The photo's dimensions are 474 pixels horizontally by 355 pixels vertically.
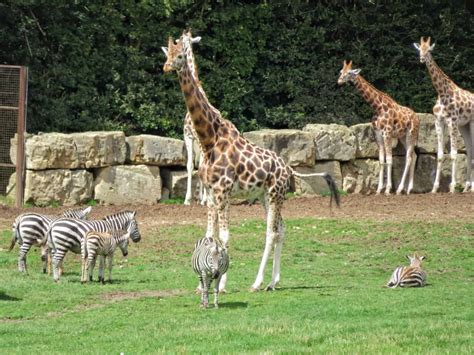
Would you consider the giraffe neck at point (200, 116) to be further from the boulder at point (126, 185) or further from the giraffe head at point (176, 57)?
the boulder at point (126, 185)

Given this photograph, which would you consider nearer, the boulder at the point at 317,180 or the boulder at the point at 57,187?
the boulder at the point at 57,187

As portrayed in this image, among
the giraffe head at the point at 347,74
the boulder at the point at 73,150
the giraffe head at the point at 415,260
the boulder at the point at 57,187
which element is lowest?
the giraffe head at the point at 415,260

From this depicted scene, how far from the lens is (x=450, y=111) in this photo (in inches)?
1064

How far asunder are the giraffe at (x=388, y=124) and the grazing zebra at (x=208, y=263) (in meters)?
12.7

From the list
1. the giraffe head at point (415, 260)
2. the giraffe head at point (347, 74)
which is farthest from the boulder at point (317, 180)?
the giraffe head at point (415, 260)

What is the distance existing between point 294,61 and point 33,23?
6.53 meters

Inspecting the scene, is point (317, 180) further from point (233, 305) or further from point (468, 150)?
point (233, 305)

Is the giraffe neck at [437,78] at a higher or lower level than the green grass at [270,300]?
higher

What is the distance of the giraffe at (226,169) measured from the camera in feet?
53.2

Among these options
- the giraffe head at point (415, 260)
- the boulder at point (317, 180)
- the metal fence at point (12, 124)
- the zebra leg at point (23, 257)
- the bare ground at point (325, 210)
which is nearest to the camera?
the giraffe head at point (415, 260)

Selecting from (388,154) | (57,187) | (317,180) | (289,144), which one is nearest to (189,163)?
(289,144)

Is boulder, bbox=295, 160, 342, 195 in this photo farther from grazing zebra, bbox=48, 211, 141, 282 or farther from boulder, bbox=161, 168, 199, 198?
grazing zebra, bbox=48, 211, 141, 282

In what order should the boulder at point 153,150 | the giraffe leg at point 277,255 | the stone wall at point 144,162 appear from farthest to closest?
the boulder at point 153,150
the stone wall at point 144,162
the giraffe leg at point 277,255

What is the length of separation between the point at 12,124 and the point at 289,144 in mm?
5753
